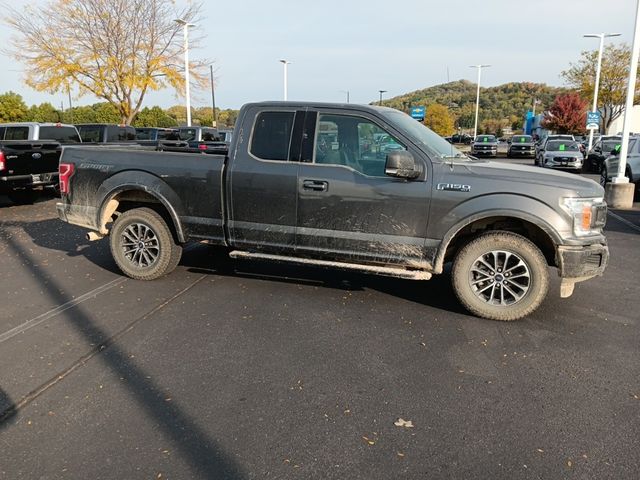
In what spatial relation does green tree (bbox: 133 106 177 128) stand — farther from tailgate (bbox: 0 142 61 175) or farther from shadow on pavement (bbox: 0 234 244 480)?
shadow on pavement (bbox: 0 234 244 480)

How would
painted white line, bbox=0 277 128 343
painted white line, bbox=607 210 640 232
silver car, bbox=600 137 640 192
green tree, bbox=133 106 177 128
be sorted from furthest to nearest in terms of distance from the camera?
green tree, bbox=133 106 177 128, silver car, bbox=600 137 640 192, painted white line, bbox=607 210 640 232, painted white line, bbox=0 277 128 343

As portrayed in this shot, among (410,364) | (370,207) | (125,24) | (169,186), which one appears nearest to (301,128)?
(370,207)

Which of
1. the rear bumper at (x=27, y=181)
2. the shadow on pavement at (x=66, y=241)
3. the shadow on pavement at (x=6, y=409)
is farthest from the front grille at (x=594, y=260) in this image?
the rear bumper at (x=27, y=181)

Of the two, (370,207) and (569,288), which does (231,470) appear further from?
(569,288)

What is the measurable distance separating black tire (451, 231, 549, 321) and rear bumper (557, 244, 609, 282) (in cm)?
16

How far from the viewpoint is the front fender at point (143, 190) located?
5656mm

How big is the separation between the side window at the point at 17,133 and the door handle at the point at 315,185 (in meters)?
10.8

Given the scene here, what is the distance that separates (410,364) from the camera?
3904 mm

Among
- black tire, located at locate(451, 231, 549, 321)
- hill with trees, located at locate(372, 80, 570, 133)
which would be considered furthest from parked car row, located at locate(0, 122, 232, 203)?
hill with trees, located at locate(372, 80, 570, 133)

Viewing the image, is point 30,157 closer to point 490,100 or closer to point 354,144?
point 354,144

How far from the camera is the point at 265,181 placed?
5254 mm

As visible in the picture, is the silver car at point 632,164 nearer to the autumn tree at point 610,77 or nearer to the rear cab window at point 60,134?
the rear cab window at point 60,134

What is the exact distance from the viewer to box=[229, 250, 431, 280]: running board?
191 inches

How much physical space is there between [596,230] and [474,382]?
216cm
